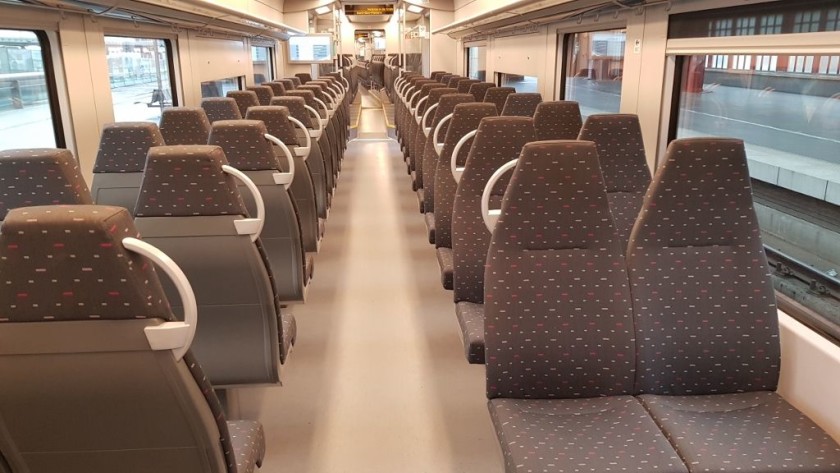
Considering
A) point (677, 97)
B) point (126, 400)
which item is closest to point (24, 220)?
point (126, 400)

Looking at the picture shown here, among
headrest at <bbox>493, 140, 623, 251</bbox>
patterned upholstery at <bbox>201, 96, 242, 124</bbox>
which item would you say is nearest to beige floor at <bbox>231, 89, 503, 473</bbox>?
headrest at <bbox>493, 140, 623, 251</bbox>

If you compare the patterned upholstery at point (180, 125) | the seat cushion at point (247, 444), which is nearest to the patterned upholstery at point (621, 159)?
the seat cushion at point (247, 444)

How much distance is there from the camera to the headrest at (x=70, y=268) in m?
1.14

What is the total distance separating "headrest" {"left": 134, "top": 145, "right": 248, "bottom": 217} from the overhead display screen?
1422cm

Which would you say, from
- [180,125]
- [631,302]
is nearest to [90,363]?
[631,302]

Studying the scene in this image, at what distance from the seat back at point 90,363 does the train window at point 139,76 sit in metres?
4.74

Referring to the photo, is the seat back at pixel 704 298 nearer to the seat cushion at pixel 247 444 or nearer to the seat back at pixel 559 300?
the seat back at pixel 559 300

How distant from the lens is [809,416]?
7.18ft

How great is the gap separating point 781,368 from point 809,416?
201 mm

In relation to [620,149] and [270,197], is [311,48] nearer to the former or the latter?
[270,197]

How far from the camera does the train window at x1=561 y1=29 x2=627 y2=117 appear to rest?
18.6ft

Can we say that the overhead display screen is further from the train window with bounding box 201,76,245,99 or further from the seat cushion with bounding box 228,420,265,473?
the seat cushion with bounding box 228,420,265,473

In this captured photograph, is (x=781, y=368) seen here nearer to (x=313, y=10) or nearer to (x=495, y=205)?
(x=495, y=205)

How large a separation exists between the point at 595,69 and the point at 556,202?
4987 millimetres
